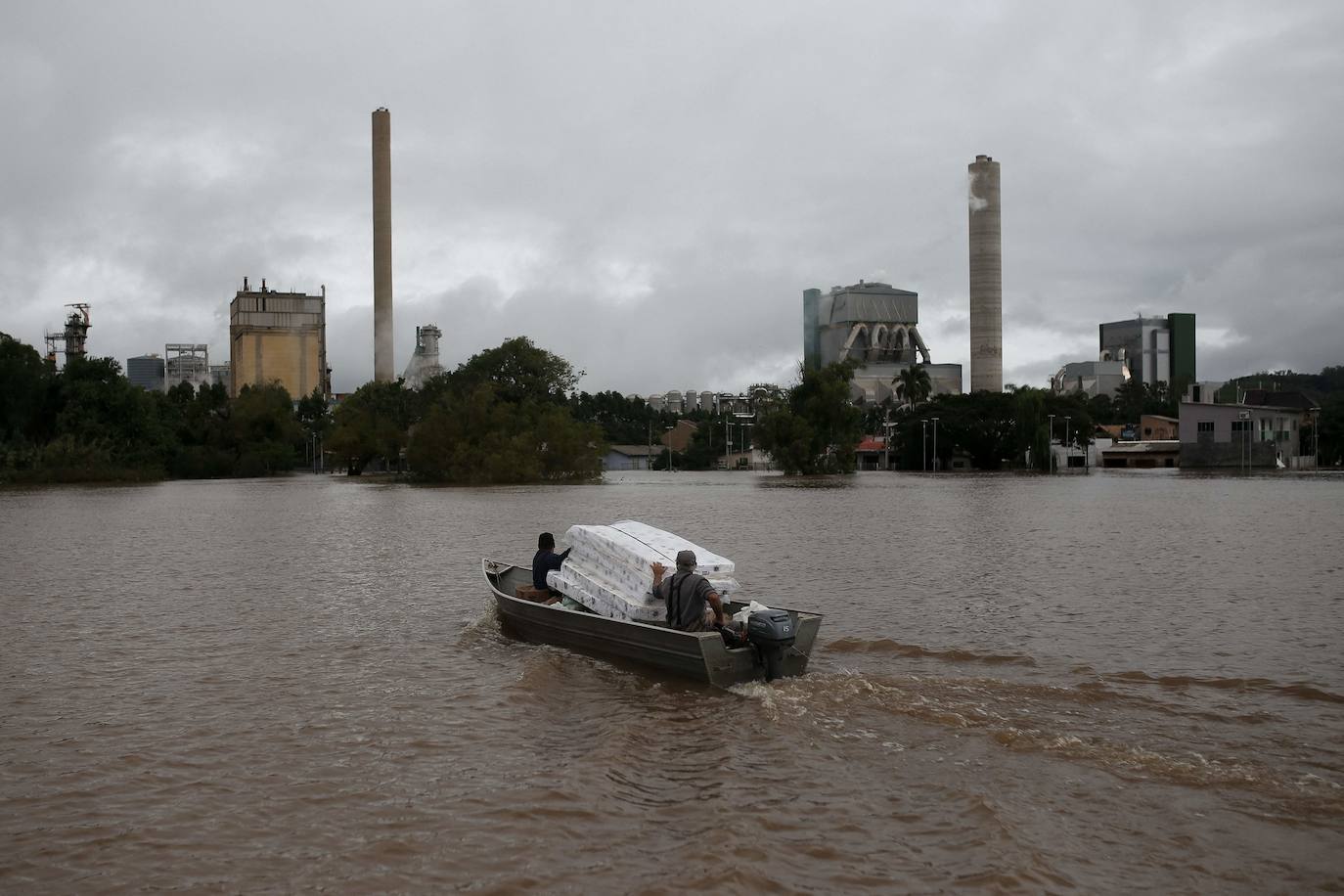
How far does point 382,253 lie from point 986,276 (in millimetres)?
90772

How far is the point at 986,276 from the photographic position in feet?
573

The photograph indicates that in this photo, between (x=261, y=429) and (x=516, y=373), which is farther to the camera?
(x=261, y=429)

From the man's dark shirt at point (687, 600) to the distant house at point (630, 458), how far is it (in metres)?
158

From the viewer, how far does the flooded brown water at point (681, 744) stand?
27.8ft

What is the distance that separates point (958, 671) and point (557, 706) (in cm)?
541

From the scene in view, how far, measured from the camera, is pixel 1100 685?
45.9 feet

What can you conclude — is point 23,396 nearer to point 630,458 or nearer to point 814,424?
point 814,424

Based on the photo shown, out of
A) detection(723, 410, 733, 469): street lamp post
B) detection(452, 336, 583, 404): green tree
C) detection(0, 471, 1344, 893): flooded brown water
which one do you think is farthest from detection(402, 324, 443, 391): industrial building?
detection(0, 471, 1344, 893): flooded brown water

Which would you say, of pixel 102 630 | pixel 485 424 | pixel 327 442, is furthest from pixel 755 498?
pixel 327 442

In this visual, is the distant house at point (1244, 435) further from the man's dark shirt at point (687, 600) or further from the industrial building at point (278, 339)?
the industrial building at point (278, 339)

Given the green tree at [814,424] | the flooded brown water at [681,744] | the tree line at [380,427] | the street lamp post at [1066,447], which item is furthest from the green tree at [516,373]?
the flooded brown water at [681,744]

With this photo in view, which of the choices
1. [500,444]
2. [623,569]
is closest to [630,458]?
[500,444]

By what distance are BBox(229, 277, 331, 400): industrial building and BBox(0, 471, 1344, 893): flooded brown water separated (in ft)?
527

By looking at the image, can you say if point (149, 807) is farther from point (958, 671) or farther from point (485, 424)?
point (485, 424)
